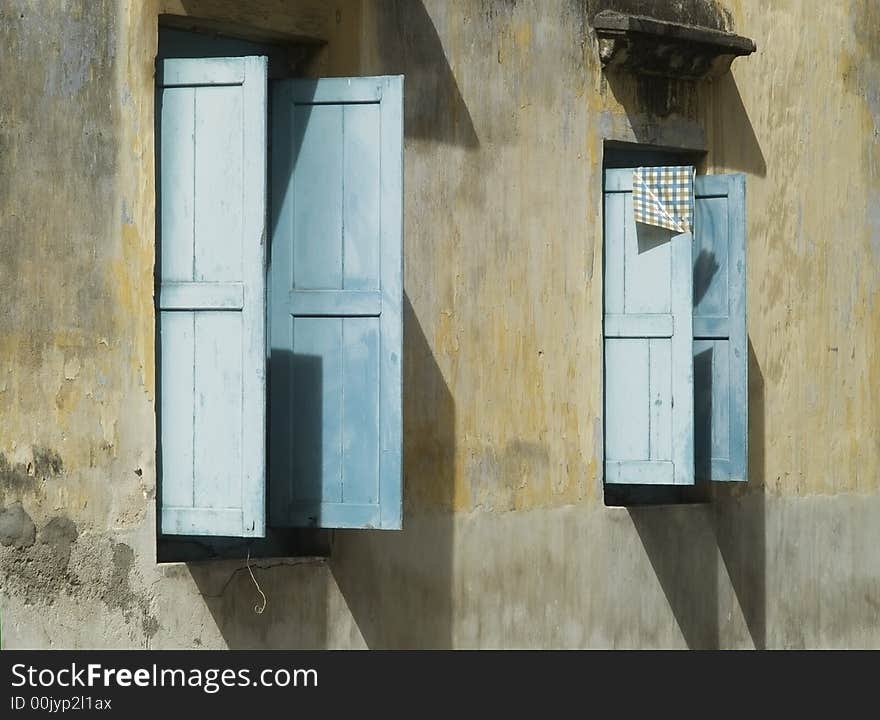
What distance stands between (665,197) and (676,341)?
65cm

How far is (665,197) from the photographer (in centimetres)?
737

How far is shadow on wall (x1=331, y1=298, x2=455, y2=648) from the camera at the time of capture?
21.8ft

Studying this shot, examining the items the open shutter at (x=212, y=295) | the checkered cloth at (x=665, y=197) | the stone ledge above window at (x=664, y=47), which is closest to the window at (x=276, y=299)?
the open shutter at (x=212, y=295)

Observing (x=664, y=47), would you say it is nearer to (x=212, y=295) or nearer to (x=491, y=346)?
(x=491, y=346)

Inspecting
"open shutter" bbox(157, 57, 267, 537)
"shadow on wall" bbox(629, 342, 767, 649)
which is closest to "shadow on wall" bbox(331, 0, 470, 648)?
"open shutter" bbox(157, 57, 267, 537)

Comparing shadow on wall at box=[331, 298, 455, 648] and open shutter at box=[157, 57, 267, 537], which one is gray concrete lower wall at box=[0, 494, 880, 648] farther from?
open shutter at box=[157, 57, 267, 537]

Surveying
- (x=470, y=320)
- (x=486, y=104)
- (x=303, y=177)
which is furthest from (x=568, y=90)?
(x=303, y=177)

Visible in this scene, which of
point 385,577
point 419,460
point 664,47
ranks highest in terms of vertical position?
point 664,47

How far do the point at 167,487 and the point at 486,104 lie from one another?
2.40m

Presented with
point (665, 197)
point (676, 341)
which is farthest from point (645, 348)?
point (665, 197)

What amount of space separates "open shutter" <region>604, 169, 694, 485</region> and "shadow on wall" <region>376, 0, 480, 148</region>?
936 millimetres

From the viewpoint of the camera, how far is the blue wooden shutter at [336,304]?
6.01 metres

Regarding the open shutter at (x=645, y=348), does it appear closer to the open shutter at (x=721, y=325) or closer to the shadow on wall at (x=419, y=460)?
the open shutter at (x=721, y=325)

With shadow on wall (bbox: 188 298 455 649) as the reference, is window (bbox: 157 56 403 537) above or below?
above
